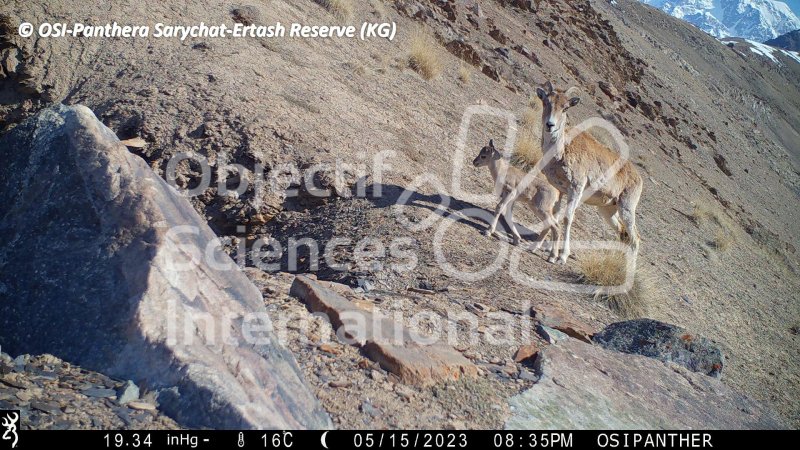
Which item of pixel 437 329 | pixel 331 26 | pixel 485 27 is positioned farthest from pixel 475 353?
pixel 485 27

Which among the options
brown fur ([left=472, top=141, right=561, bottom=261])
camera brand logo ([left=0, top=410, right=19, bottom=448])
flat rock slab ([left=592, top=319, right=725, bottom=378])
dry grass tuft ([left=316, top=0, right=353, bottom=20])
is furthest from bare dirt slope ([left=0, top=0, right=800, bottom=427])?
camera brand logo ([left=0, top=410, right=19, bottom=448])

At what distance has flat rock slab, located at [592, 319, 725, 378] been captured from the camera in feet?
23.0

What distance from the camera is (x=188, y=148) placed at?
984 cm

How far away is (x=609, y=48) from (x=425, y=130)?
69.0ft

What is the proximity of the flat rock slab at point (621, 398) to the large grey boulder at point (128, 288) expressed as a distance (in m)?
1.86

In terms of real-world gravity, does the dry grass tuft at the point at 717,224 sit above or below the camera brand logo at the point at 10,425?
below

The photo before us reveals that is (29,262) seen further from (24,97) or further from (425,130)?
(425,130)

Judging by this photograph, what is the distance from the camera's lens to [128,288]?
4.24 metres

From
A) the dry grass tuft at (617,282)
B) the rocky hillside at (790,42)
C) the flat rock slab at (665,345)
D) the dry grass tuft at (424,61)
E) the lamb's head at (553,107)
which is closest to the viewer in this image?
the flat rock slab at (665,345)

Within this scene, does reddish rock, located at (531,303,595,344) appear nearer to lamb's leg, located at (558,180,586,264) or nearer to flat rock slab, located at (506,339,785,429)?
flat rock slab, located at (506,339,785,429)

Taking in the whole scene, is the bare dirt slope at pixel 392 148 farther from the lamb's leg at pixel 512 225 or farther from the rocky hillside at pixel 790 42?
the rocky hillside at pixel 790 42

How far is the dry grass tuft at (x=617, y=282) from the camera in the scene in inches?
381

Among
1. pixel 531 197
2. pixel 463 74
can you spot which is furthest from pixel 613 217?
pixel 463 74
